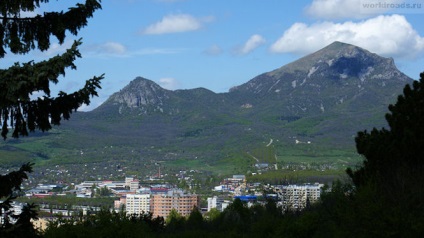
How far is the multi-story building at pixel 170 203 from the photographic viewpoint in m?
116

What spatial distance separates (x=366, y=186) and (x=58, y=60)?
54.3ft

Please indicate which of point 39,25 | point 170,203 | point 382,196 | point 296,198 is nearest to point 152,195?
point 170,203

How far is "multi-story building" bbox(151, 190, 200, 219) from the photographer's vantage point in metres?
116

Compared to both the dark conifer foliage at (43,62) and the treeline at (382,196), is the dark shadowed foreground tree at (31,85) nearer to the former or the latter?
the dark conifer foliage at (43,62)

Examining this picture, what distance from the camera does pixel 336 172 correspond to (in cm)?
14438

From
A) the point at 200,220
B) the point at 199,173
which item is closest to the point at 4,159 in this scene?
the point at 199,173

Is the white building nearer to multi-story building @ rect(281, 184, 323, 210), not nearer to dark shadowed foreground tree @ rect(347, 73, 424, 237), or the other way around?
multi-story building @ rect(281, 184, 323, 210)

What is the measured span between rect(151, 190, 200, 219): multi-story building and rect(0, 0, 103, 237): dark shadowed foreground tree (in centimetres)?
10409

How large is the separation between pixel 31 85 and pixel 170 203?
108642 millimetres

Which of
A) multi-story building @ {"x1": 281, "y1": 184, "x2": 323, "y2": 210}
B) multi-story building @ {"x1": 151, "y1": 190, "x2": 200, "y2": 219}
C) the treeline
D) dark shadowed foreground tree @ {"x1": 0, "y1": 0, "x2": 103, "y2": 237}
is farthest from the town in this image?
dark shadowed foreground tree @ {"x1": 0, "y1": 0, "x2": 103, "y2": 237}

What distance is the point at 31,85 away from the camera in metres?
10.1

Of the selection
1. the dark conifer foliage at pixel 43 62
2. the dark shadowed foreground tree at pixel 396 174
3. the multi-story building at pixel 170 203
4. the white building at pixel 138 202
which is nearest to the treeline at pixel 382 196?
the dark shadowed foreground tree at pixel 396 174

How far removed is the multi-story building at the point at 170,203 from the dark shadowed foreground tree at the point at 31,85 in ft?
341

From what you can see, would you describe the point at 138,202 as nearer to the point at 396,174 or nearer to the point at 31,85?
the point at 396,174
